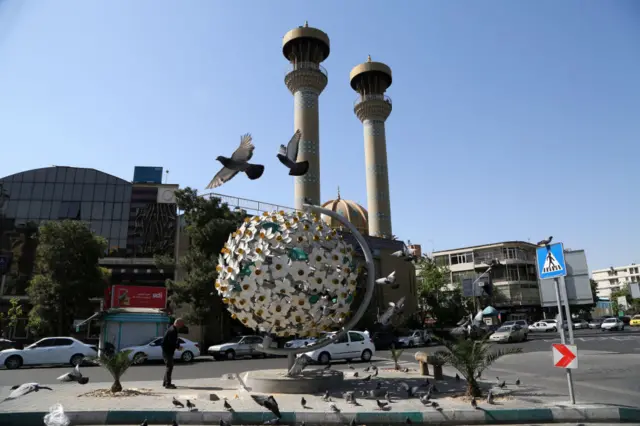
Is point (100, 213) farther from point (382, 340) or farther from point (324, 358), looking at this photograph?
point (324, 358)

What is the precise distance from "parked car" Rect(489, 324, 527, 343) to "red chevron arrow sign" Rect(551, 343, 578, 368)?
24132mm

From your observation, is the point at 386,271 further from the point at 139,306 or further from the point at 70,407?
the point at 70,407

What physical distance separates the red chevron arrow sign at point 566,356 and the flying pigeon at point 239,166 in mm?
7463

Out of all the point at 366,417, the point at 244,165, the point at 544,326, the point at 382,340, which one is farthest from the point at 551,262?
the point at 544,326

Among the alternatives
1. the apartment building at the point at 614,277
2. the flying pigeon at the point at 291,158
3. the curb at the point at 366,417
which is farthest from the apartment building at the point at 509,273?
the apartment building at the point at 614,277

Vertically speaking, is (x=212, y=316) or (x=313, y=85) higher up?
(x=313, y=85)

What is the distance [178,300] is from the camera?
1077 inches

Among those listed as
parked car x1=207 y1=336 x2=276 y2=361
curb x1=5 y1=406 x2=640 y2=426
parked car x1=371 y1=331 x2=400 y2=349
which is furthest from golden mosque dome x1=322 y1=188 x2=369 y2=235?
curb x1=5 y1=406 x2=640 y2=426

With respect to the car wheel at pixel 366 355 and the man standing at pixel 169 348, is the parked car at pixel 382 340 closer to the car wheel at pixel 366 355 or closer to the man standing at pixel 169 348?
the car wheel at pixel 366 355

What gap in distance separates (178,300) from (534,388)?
2187 centimetres

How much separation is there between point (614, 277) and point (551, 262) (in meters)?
144

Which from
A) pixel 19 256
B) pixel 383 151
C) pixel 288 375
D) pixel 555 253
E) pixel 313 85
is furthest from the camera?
pixel 383 151

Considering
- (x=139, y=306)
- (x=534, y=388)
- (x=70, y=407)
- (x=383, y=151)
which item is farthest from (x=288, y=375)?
(x=383, y=151)

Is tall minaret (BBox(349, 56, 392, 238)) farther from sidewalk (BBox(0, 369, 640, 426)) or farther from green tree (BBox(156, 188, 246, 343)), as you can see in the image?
sidewalk (BBox(0, 369, 640, 426))
